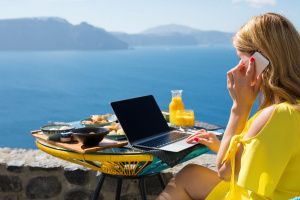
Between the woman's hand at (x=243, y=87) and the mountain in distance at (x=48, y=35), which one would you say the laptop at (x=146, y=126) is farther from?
the mountain in distance at (x=48, y=35)

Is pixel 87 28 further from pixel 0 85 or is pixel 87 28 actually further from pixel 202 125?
pixel 202 125

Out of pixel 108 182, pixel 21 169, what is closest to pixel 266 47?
pixel 108 182

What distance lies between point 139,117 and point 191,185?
0.49m

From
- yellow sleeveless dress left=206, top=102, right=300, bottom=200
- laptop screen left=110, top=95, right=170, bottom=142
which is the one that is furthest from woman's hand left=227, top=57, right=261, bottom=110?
laptop screen left=110, top=95, right=170, bottom=142

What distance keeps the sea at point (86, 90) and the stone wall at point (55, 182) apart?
58.9 feet

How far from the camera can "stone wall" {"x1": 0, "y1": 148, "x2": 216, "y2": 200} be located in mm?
2642

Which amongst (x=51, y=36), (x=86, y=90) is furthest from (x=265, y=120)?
(x=51, y=36)

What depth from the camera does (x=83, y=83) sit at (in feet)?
164

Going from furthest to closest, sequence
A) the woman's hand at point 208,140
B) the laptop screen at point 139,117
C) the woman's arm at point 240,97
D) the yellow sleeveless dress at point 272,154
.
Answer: the laptop screen at point 139,117, the woman's hand at point 208,140, the woman's arm at point 240,97, the yellow sleeveless dress at point 272,154

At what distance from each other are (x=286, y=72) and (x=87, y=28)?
310 feet

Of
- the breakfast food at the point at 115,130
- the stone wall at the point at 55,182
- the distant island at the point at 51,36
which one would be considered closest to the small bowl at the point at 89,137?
the breakfast food at the point at 115,130

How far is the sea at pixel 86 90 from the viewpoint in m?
32.1

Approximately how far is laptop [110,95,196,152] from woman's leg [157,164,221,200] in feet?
0.41

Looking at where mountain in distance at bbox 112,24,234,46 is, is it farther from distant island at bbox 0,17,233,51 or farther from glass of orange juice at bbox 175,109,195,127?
glass of orange juice at bbox 175,109,195,127
